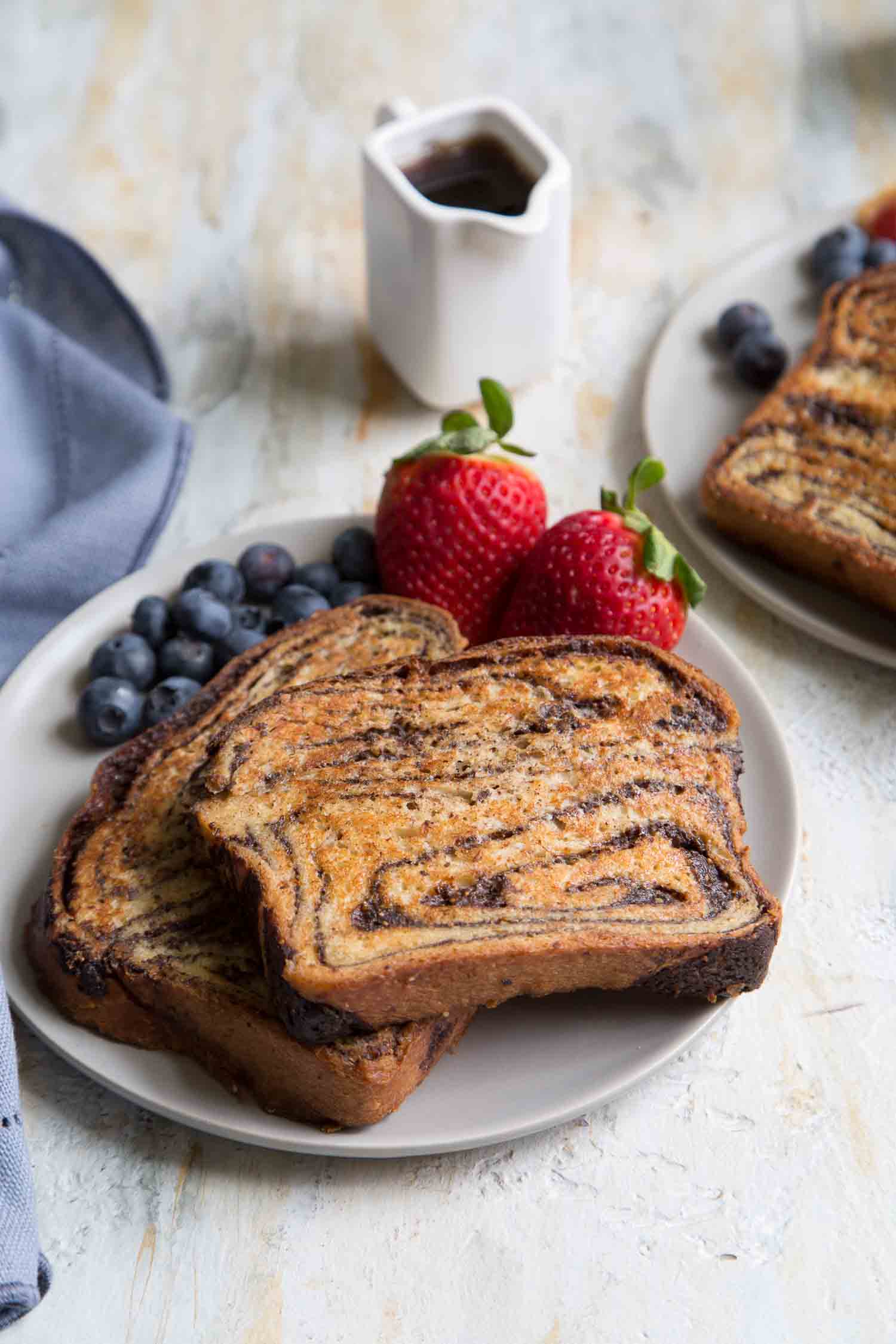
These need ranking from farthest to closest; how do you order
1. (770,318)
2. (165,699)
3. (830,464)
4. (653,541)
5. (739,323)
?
(770,318)
(739,323)
(830,464)
(165,699)
(653,541)

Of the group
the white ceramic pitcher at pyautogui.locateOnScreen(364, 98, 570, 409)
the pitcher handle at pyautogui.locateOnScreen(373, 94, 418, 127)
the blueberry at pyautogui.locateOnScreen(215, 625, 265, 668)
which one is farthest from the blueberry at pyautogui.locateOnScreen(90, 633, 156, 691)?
the pitcher handle at pyautogui.locateOnScreen(373, 94, 418, 127)

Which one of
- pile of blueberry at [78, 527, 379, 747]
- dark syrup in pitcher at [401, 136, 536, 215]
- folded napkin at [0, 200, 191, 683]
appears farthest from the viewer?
dark syrup in pitcher at [401, 136, 536, 215]

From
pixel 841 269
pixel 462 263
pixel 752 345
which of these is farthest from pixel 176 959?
pixel 841 269

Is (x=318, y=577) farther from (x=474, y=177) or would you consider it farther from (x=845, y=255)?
(x=845, y=255)

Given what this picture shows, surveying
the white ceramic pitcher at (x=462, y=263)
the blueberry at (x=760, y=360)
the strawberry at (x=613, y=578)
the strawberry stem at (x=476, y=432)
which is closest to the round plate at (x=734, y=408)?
the blueberry at (x=760, y=360)

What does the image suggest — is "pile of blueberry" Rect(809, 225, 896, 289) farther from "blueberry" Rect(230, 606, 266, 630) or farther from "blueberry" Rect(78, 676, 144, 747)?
"blueberry" Rect(78, 676, 144, 747)

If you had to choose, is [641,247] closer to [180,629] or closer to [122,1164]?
[180,629]
